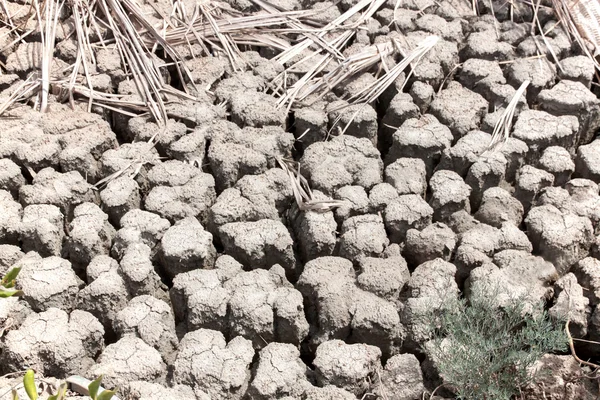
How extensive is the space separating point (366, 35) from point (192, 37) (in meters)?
0.70

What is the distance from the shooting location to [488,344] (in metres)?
2.33

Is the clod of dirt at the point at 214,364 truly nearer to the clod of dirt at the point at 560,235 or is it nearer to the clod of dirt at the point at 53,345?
the clod of dirt at the point at 53,345

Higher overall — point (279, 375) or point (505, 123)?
point (505, 123)

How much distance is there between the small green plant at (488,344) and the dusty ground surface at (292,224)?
9cm

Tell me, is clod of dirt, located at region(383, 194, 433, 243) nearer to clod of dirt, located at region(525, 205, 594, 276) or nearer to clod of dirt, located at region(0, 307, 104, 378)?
clod of dirt, located at region(525, 205, 594, 276)

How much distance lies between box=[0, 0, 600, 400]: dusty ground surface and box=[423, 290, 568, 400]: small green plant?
0.09 metres

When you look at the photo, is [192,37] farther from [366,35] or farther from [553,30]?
[553,30]

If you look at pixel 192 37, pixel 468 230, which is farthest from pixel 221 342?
pixel 192 37

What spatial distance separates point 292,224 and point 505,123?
3.00 ft

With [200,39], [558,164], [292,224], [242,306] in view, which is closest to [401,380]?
[242,306]

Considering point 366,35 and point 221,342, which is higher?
point 366,35

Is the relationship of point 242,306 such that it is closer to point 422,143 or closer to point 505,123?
point 422,143

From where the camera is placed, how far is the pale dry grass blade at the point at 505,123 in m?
3.04

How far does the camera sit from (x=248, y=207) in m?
2.77
